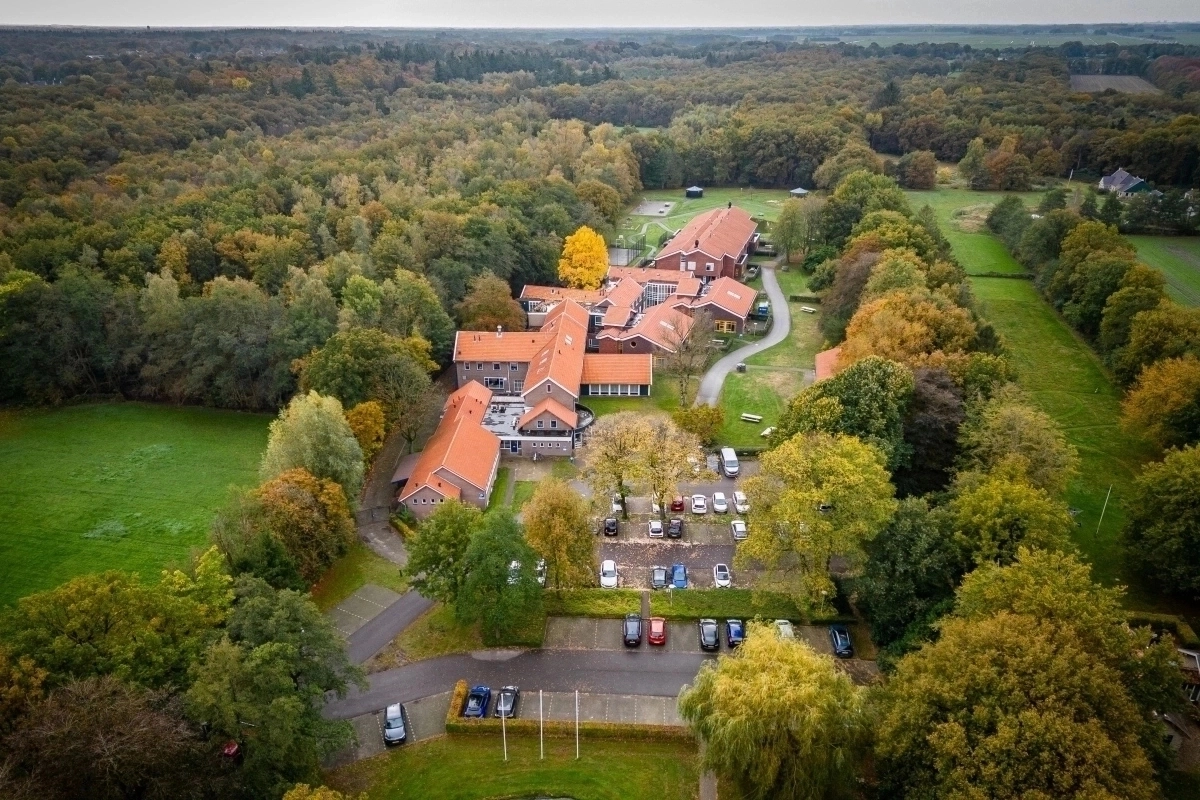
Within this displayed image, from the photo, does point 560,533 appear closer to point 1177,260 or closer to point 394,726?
point 394,726

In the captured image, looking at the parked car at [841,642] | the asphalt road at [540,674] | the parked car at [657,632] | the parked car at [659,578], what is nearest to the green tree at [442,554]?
the asphalt road at [540,674]

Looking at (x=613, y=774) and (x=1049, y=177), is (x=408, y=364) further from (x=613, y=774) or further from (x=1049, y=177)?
A: (x=1049, y=177)

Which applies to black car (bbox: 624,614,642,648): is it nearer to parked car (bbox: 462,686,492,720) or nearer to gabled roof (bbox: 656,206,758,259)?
parked car (bbox: 462,686,492,720)

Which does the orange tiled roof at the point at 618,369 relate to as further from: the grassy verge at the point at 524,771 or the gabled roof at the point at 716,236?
the grassy verge at the point at 524,771

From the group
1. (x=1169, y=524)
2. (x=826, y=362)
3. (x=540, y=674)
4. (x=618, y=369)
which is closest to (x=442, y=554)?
(x=540, y=674)

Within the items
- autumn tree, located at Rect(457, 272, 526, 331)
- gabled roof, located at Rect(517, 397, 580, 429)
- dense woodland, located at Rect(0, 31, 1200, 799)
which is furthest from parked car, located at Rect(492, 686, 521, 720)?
autumn tree, located at Rect(457, 272, 526, 331)

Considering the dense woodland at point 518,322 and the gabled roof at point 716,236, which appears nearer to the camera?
the dense woodland at point 518,322

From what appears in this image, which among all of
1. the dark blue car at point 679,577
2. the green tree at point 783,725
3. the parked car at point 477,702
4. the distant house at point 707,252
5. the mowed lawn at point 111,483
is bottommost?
the mowed lawn at point 111,483
